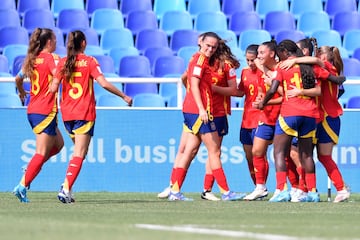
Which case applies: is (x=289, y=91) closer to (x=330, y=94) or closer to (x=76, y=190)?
(x=330, y=94)

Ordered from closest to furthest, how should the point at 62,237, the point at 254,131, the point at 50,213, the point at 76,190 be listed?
the point at 62,237
the point at 50,213
the point at 254,131
the point at 76,190

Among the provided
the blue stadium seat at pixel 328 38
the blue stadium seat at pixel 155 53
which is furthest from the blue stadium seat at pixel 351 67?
the blue stadium seat at pixel 155 53

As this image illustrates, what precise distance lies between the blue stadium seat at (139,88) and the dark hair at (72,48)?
5.21m

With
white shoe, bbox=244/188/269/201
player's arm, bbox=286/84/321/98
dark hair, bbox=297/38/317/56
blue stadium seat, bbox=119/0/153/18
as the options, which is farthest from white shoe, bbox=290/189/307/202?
blue stadium seat, bbox=119/0/153/18

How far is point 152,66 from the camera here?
18.0 m

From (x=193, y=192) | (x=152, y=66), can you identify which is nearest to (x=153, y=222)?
(x=193, y=192)

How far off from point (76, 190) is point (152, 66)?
149 inches

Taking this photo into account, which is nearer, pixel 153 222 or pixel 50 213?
pixel 153 222

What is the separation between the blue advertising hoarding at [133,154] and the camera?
48.2 ft

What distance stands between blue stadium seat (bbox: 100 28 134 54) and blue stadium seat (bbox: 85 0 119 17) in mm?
963

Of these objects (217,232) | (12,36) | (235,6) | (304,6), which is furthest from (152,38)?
(217,232)

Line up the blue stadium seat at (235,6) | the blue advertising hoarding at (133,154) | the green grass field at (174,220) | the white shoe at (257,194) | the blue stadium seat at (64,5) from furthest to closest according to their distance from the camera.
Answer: the blue stadium seat at (235,6)
the blue stadium seat at (64,5)
the blue advertising hoarding at (133,154)
the white shoe at (257,194)
the green grass field at (174,220)

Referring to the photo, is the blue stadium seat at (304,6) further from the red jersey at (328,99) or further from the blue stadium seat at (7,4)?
the red jersey at (328,99)

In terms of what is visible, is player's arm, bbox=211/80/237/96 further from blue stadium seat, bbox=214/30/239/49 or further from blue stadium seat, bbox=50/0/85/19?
blue stadium seat, bbox=50/0/85/19
